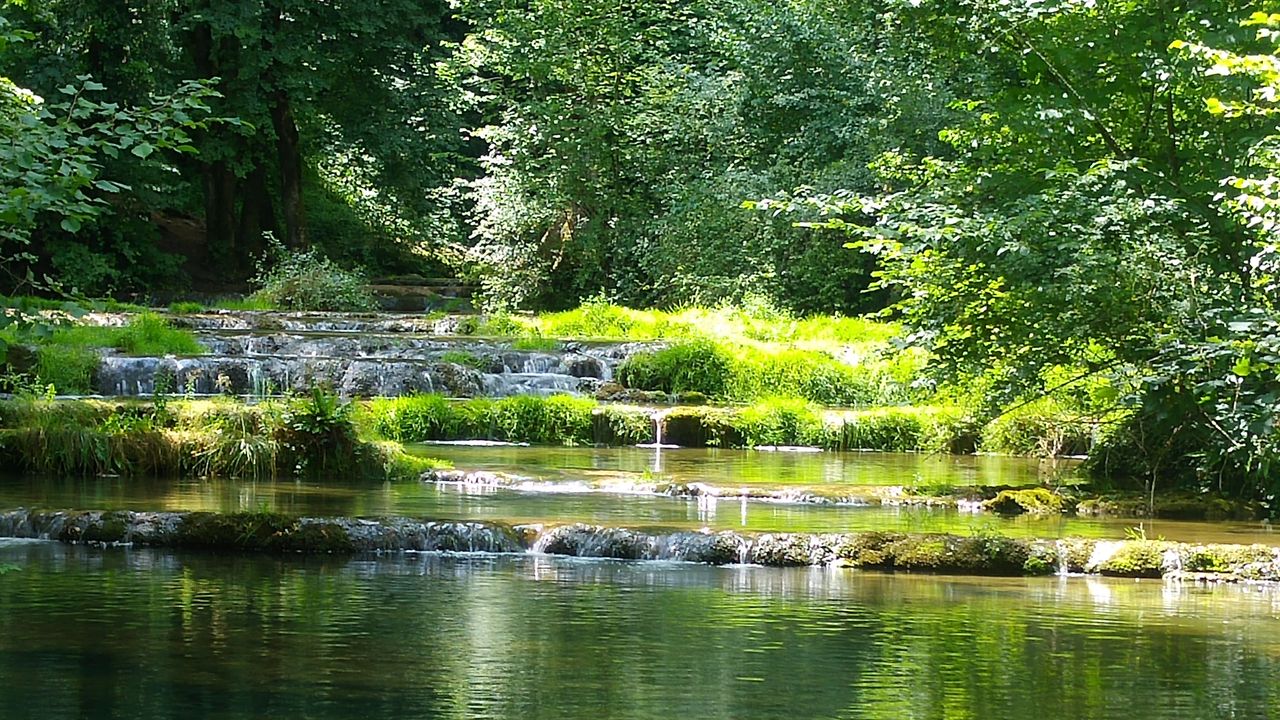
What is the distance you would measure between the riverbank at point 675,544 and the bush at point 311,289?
18.6m

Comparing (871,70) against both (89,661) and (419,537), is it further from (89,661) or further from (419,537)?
(89,661)

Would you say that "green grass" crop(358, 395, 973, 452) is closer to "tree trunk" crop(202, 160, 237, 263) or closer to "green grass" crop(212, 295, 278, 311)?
"green grass" crop(212, 295, 278, 311)

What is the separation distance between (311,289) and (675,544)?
2007 cm

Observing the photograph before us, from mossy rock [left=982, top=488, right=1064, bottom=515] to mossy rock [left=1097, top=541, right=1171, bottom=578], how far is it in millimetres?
2345

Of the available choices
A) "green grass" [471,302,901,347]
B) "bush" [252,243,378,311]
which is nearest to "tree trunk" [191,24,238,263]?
"bush" [252,243,378,311]

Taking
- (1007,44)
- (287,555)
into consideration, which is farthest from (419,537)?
(1007,44)

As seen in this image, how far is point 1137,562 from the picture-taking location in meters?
8.41

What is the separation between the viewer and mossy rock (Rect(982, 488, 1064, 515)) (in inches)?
431

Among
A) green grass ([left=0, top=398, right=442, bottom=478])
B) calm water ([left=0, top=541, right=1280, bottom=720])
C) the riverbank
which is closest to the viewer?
calm water ([left=0, top=541, right=1280, bottom=720])

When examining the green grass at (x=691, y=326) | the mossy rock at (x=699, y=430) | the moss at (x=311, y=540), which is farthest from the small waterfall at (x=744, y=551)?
the green grass at (x=691, y=326)

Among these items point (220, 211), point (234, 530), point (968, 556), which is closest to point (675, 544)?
point (968, 556)

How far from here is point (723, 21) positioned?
3131cm

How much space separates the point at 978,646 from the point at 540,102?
24.7 meters

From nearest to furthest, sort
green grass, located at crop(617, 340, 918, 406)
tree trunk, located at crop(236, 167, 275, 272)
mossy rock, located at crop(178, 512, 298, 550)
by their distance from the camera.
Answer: mossy rock, located at crop(178, 512, 298, 550)
green grass, located at crop(617, 340, 918, 406)
tree trunk, located at crop(236, 167, 275, 272)
